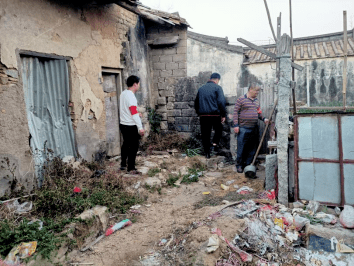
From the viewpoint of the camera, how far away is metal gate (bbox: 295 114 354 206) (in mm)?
3766

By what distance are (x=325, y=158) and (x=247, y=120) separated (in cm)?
219

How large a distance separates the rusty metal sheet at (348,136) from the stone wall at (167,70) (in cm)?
472

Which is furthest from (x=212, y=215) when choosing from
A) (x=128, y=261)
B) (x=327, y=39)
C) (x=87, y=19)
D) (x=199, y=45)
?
(x=327, y=39)

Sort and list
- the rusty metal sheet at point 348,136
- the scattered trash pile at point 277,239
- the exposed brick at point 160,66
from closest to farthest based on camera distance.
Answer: the scattered trash pile at point 277,239 < the rusty metal sheet at point 348,136 < the exposed brick at point 160,66

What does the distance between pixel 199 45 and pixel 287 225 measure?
221 inches

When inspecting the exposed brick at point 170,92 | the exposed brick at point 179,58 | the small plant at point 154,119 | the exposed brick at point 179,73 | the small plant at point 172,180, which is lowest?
the small plant at point 172,180

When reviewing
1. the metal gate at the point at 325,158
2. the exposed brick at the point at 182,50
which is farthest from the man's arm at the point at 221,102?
the metal gate at the point at 325,158

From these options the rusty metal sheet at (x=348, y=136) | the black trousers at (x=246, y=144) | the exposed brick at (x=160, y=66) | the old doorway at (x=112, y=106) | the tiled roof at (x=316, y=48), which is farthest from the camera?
the tiled roof at (x=316, y=48)

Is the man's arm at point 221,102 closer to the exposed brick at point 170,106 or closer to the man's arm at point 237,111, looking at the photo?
the man's arm at point 237,111

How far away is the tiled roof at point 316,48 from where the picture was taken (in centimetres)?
1416

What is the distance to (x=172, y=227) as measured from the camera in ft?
12.5

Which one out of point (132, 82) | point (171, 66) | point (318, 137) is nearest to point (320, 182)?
point (318, 137)

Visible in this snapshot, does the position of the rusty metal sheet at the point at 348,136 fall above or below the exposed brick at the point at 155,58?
below

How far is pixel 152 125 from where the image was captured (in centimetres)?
824
